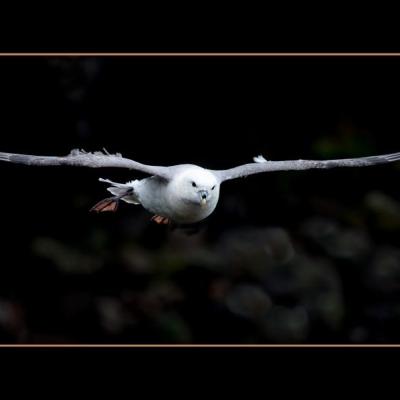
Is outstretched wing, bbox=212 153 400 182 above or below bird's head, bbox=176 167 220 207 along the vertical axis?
above

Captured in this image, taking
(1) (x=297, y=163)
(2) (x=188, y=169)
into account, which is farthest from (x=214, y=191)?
(1) (x=297, y=163)

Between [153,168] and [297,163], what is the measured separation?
0.50 metres

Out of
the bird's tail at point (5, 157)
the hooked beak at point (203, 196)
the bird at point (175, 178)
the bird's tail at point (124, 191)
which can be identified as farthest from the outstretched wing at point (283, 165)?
the bird's tail at point (5, 157)

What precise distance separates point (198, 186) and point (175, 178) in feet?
0.37

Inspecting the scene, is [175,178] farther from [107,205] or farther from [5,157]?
[5,157]

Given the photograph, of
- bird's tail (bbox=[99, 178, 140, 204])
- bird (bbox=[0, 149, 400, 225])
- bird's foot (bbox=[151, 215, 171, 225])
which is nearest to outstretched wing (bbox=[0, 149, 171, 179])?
bird (bbox=[0, 149, 400, 225])

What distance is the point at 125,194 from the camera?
15.1 ft

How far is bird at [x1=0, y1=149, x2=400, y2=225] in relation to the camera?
13.9 ft

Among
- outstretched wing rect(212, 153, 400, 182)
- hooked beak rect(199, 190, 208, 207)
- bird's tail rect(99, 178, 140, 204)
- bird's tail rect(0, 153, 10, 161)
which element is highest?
bird's tail rect(0, 153, 10, 161)

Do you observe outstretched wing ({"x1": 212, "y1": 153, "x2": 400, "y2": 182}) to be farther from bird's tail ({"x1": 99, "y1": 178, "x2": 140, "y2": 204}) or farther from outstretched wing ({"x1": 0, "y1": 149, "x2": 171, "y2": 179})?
bird's tail ({"x1": 99, "y1": 178, "x2": 140, "y2": 204})

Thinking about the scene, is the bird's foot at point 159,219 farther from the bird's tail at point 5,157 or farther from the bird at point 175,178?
the bird's tail at point 5,157

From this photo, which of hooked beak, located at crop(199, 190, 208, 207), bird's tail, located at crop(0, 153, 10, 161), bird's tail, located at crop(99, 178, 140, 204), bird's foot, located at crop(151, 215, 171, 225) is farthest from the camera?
bird's foot, located at crop(151, 215, 171, 225)

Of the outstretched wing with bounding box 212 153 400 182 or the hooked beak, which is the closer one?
the hooked beak

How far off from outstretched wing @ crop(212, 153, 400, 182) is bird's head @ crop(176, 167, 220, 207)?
86 millimetres
